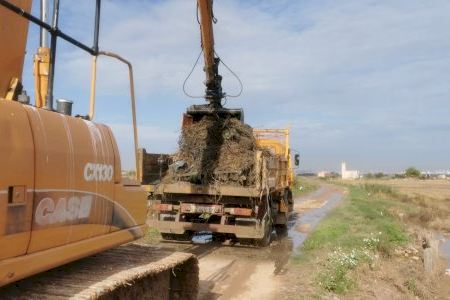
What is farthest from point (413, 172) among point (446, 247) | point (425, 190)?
point (446, 247)

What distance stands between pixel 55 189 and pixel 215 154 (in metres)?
8.47

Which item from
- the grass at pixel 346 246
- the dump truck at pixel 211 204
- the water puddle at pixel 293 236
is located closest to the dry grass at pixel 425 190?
the water puddle at pixel 293 236

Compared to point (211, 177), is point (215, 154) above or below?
above

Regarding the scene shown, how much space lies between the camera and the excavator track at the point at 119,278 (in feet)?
12.3

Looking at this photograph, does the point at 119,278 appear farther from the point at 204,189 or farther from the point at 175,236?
the point at 175,236

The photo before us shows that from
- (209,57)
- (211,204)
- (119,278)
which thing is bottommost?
(119,278)

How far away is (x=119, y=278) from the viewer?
4.27 meters

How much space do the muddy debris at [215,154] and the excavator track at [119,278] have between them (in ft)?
18.0

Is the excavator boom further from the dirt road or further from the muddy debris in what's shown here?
the dirt road

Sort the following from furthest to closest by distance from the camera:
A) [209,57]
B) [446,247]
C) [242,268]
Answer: [446,247], [209,57], [242,268]

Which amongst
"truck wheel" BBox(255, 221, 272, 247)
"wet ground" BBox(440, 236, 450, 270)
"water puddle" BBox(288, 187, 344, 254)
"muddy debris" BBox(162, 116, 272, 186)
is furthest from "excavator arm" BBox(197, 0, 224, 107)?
"wet ground" BBox(440, 236, 450, 270)

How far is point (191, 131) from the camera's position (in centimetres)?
1262

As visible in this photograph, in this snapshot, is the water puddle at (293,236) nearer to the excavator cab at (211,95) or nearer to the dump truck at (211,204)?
the dump truck at (211,204)

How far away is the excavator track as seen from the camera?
3758mm
